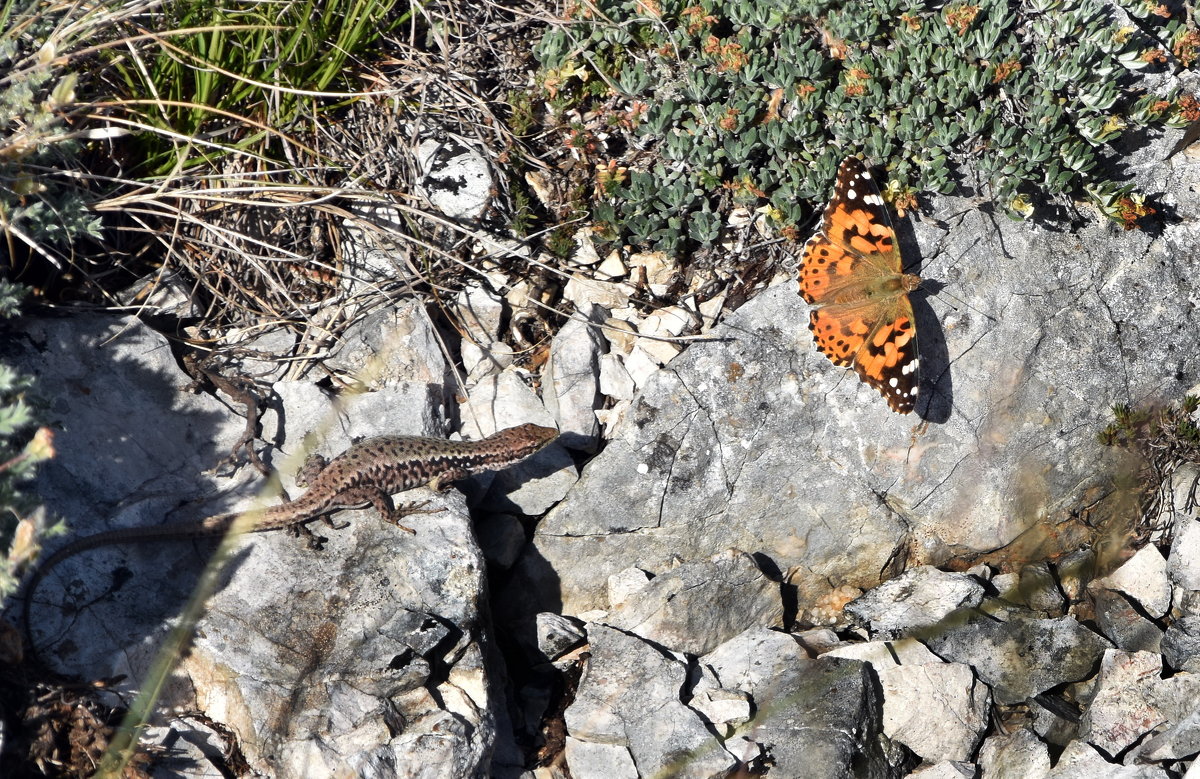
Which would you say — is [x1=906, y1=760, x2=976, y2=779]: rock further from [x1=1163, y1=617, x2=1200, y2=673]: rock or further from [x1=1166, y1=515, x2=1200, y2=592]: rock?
[x1=1166, y1=515, x2=1200, y2=592]: rock

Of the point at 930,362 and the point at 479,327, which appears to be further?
the point at 479,327

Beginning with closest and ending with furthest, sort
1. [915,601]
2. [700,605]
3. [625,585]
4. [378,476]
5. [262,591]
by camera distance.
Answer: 1. [262,591]
2. [378,476]
3. [700,605]
4. [625,585]
5. [915,601]

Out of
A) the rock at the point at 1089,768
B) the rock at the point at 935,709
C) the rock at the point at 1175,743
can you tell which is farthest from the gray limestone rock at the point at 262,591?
the rock at the point at 1175,743

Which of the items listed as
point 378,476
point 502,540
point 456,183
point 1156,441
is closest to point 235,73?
point 456,183

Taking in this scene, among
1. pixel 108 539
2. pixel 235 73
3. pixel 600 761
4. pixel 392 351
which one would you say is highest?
pixel 235 73

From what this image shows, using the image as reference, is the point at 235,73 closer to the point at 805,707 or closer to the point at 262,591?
the point at 262,591

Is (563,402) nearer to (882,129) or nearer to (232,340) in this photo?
(232,340)
